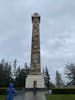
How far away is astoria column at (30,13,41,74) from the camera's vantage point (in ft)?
127

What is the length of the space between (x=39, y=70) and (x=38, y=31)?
23.4 ft

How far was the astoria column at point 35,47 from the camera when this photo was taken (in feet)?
127

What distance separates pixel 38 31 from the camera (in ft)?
134

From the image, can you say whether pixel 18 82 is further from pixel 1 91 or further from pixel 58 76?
pixel 58 76

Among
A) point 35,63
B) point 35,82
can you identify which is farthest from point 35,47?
point 35,82

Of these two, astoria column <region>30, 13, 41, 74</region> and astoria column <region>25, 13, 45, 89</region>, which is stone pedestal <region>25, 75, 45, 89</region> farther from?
astoria column <region>30, 13, 41, 74</region>

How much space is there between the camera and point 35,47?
130 feet

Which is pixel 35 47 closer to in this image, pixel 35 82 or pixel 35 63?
pixel 35 63

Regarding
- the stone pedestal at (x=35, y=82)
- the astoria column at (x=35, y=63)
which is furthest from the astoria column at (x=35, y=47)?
the stone pedestal at (x=35, y=82)

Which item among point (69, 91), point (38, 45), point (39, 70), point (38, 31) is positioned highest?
point (38, 31)

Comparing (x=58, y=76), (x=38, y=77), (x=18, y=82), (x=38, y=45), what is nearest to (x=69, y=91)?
(x=38, y=77)

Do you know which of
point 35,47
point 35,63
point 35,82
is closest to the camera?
point 35,82

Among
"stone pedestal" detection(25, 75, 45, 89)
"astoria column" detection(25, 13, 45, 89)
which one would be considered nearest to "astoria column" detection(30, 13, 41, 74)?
"astoria column" detection(25, 13, 45, 89)

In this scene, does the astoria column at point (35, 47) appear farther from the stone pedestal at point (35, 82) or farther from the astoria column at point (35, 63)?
the stone pedestal at point (35, 82)
